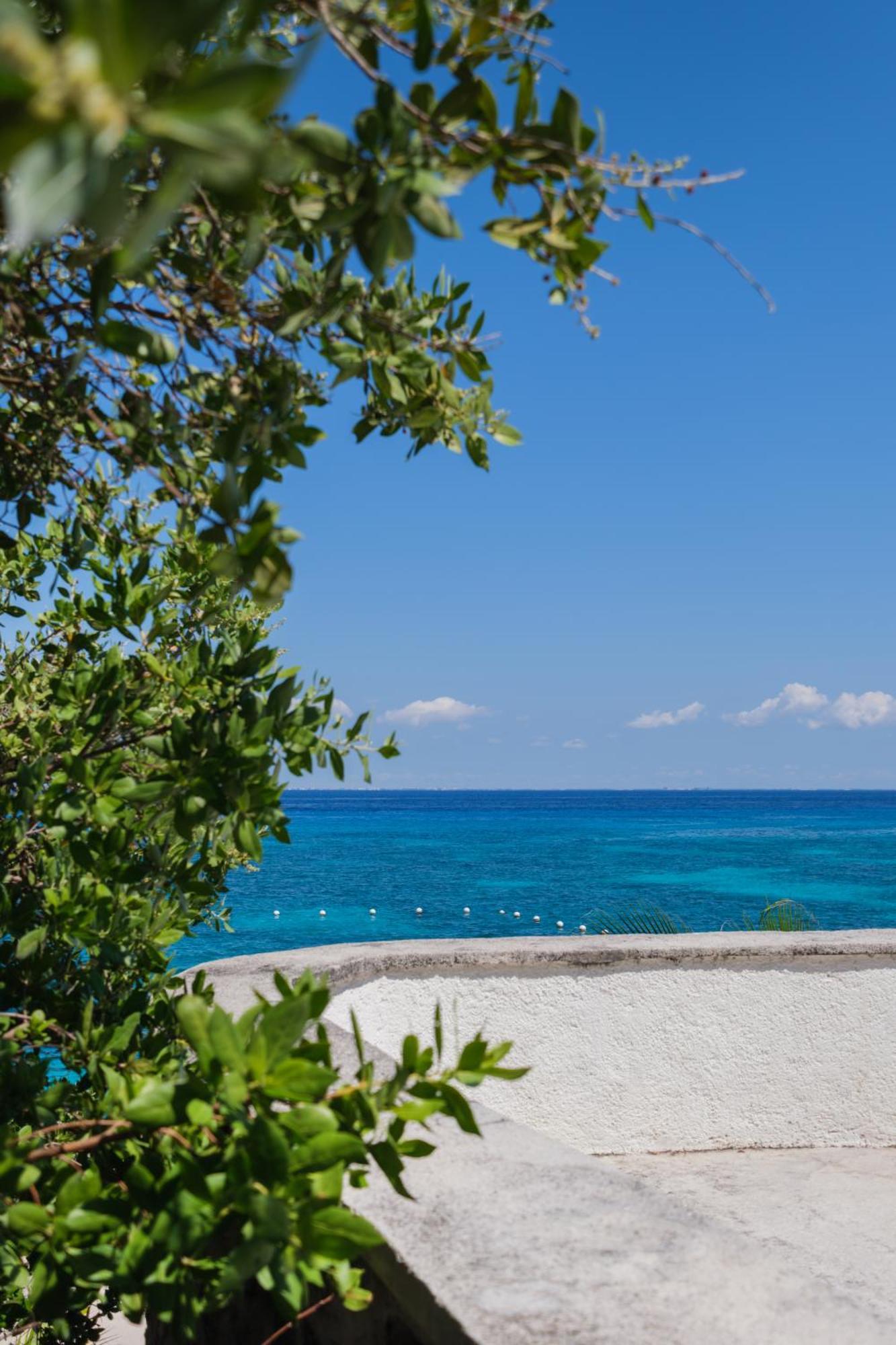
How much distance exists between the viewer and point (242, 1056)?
3.98ft

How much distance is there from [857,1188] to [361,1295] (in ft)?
9.58

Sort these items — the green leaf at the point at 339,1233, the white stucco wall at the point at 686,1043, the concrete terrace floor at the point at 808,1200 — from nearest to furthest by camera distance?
the green leaf at the point at 339,1233 < the concrete terrace floor at the point at 808,1200 < the white stucco wall at the point at 686,1043

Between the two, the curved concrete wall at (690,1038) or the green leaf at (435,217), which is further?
the curved concrete wall at (690,1038)

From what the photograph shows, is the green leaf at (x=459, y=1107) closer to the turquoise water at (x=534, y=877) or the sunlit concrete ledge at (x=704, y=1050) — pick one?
the sunlit concrete ledge at (x=704, y=1050)

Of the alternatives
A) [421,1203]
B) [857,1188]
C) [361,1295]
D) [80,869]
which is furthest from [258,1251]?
Answer: [857,1188]

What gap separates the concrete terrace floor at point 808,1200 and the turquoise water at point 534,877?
3.38m

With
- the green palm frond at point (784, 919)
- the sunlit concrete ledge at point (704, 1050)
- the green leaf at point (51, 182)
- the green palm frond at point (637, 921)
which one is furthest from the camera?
the green palm frond at point (637, 921)

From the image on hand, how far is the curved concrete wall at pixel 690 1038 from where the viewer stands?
403 cm

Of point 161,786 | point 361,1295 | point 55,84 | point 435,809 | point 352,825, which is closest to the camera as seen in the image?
point 55,84

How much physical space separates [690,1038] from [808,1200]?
703mm

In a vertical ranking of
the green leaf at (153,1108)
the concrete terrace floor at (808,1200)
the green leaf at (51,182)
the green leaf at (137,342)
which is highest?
the green leaf at (137,342)

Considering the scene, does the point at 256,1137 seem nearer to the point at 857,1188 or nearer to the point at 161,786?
the point at 161,786

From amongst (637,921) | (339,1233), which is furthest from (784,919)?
(339,1233)

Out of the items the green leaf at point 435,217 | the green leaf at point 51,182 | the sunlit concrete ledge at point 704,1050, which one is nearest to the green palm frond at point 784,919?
the sunlit concrete ledge at point 704,1050
